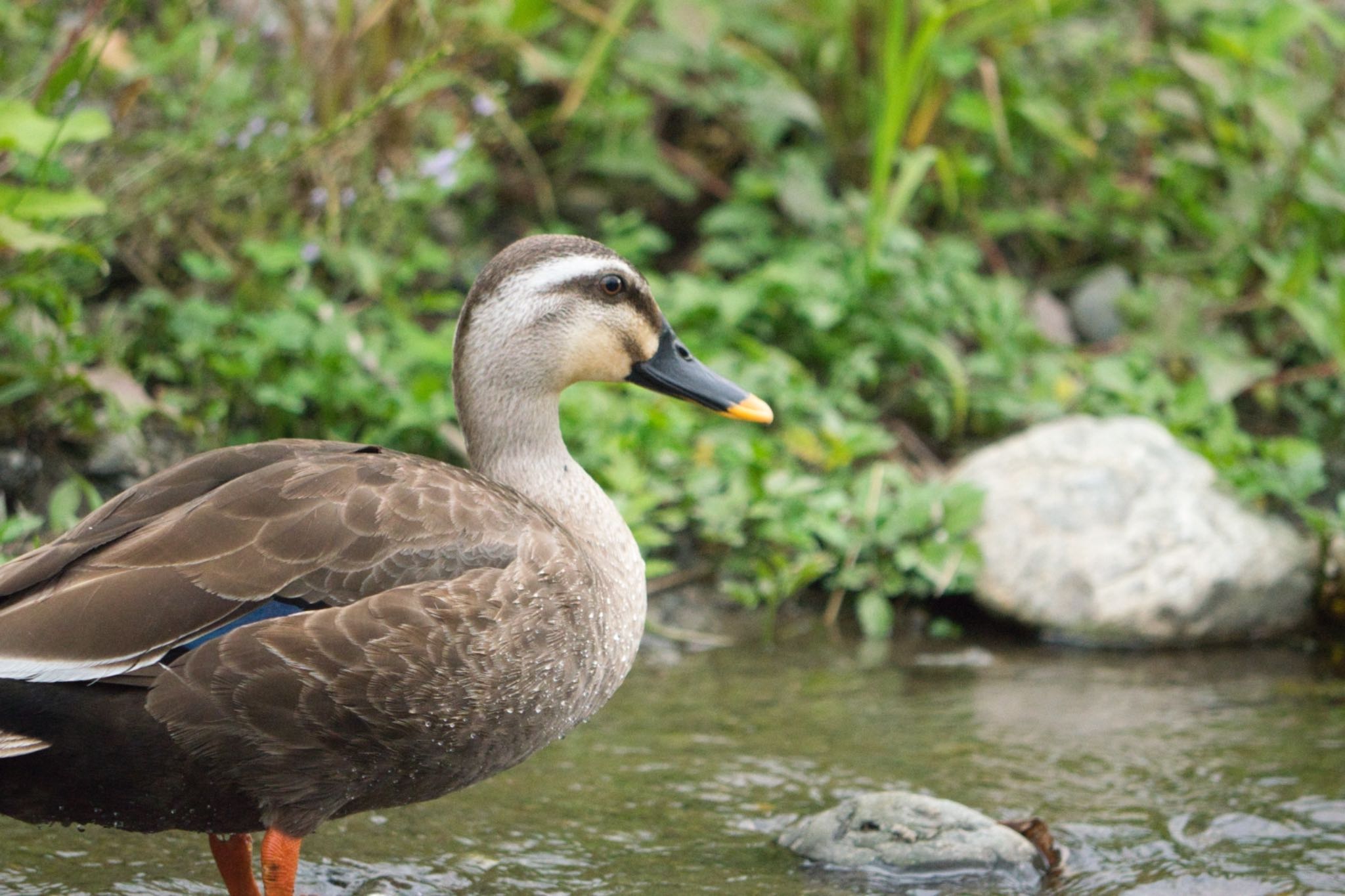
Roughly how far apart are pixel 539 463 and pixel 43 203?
1.62m

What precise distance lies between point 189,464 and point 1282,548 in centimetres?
370

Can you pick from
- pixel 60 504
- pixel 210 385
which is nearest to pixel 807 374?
pixel 210 385

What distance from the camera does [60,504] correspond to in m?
4.51

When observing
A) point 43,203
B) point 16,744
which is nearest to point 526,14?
point 43,203

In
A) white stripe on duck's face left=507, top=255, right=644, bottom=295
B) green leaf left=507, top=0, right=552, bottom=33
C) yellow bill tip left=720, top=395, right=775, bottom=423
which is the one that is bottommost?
yellow bill tip left=720, top=395, right=775, bottom=423

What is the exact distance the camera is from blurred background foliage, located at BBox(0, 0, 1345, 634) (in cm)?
516

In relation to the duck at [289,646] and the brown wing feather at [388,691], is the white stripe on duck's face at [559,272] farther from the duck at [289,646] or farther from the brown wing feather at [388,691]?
the brown wing feather at [388,691]

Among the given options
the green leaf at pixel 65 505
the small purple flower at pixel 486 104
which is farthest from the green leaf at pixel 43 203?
the small purple flower at pixel 486 104

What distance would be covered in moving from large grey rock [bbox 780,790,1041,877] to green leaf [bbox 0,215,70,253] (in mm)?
2381

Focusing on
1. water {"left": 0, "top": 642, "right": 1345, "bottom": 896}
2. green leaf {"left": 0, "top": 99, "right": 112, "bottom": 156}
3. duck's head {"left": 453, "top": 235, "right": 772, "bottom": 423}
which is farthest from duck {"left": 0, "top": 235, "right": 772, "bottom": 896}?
green leaf {"left": 0, "top": 99, "right": 112, "bottom": 156}

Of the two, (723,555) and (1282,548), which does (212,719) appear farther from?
(1282,548)

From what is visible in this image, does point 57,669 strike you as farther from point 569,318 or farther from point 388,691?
point 569,318

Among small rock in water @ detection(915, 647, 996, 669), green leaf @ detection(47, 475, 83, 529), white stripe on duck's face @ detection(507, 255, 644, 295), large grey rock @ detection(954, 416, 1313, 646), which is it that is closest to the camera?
white stripe on duck's face @ detection(507, 255, 644, 295)

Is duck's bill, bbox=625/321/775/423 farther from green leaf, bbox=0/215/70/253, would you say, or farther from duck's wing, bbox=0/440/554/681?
green leaf, bbox=0/215/70/253
